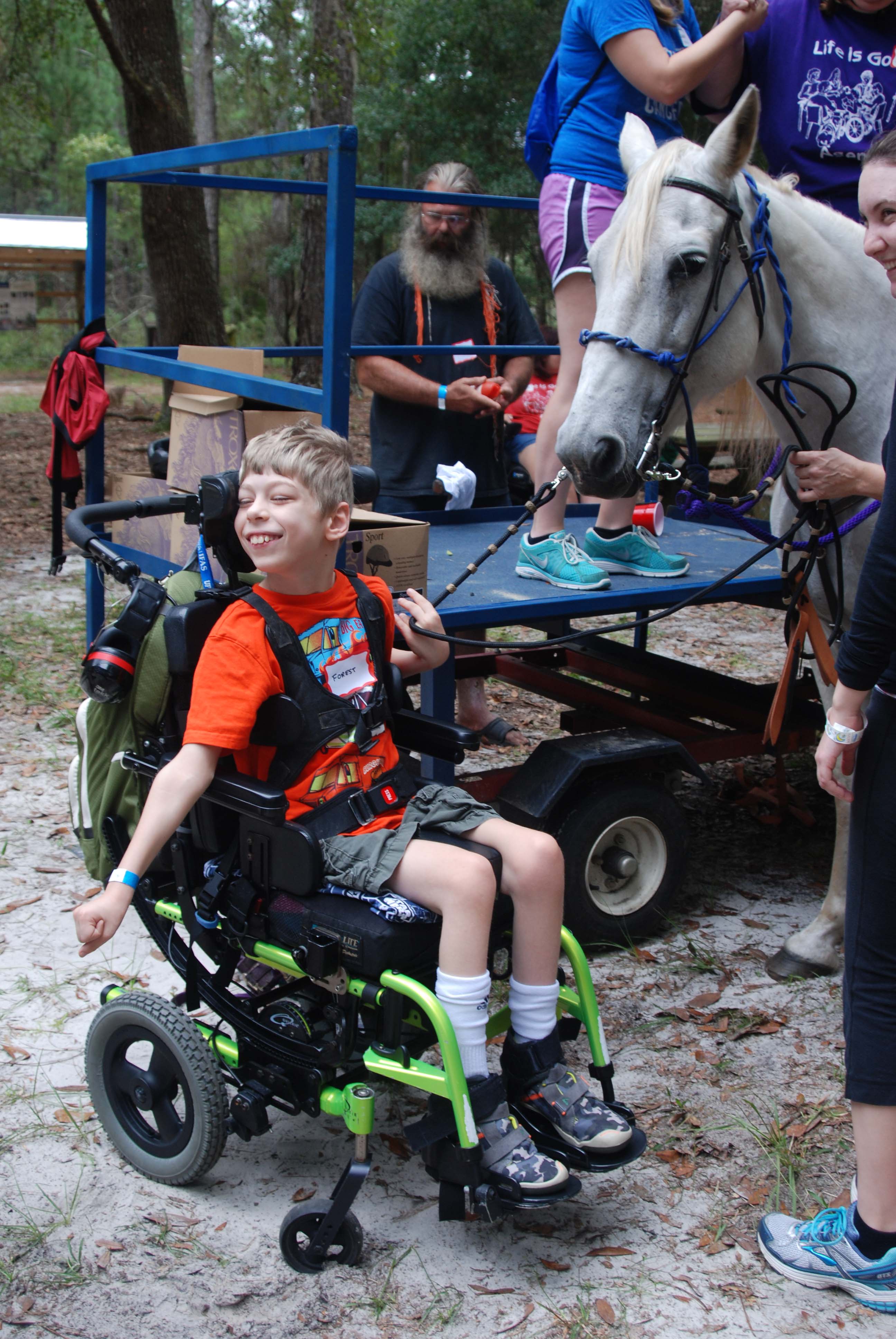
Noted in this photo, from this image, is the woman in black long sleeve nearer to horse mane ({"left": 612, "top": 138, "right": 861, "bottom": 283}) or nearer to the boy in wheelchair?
the boy in wheelchair

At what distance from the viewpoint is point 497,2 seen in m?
17.7

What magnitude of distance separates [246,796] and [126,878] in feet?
0.89

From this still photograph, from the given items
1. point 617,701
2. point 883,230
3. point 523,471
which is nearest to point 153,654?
point 883,230

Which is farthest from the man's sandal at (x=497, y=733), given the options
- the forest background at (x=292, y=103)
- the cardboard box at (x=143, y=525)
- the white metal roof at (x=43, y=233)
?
the white metal roof at (x=43, y=233)

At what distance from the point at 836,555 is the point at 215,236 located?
19.0m

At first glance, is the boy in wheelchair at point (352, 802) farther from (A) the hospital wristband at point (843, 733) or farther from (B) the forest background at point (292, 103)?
(B) the forest background at point (292, 103)

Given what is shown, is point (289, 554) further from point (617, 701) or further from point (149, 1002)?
point (617, 701)

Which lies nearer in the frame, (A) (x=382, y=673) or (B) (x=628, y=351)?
(A) (x=382, y=673)

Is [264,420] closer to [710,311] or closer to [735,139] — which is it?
[710,311]

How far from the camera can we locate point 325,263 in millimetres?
3693

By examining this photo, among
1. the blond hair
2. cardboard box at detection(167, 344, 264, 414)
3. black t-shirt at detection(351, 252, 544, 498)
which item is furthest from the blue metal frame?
the blond hair

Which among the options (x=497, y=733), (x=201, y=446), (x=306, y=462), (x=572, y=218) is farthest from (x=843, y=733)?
(x=497, y=733)

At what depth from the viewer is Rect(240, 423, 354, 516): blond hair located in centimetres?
236

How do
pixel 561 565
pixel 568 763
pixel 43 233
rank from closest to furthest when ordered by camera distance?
pixel 568 763
pixel 561 565
pixel 43 233
